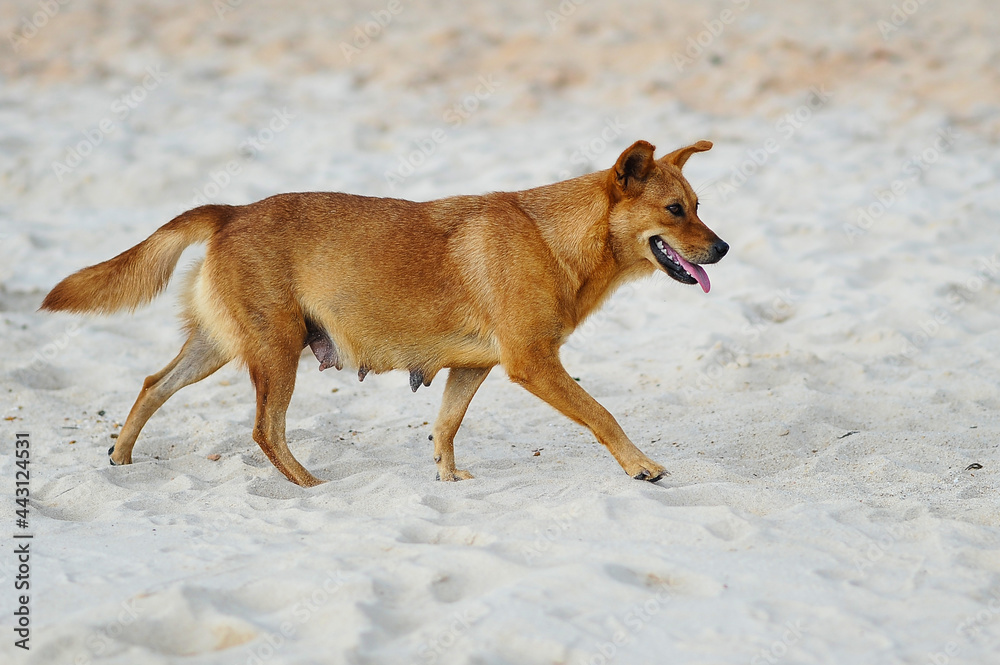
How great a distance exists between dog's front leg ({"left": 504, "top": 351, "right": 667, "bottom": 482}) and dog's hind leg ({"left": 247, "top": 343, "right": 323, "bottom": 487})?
1.31 metres

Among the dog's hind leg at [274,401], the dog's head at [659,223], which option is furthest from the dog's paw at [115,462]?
the dog's head at [659,223]

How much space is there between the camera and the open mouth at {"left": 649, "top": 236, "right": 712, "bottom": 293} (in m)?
5.98

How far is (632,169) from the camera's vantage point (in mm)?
5891

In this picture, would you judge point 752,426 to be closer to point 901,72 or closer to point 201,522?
point 201,522

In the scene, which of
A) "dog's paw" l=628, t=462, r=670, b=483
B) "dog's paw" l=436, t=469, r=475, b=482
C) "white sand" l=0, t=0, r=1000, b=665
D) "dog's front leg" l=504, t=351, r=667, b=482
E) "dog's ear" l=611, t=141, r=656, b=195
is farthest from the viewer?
"dog's paw" l=436, t=469, r=475, b=482

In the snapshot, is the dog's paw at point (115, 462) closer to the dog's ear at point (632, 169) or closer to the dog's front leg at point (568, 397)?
the dog's front leg at point (568, 397)

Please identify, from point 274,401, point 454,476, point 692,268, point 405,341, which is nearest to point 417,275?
point 405,341

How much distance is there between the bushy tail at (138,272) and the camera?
611 centimetres

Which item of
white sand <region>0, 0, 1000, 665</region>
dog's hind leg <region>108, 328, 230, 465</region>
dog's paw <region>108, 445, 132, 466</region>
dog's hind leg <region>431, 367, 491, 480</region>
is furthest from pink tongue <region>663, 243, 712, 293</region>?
dog's paw <region>108, 445, 132, 466</region>

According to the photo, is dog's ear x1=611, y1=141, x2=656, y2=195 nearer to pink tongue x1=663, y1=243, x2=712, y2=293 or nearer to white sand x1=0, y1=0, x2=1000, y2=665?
pink tongue x1=663, y1=243, x2=712, y2=293

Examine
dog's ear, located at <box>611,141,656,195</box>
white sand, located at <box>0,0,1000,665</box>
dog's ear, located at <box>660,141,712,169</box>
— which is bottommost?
white sand, located at <box>0,0,1000,665</box>

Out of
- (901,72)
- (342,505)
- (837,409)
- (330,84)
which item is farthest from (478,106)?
(342,505)

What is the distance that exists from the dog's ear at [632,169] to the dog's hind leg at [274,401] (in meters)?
2.13

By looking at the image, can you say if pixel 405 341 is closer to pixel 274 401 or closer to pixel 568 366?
pixel 274 401
